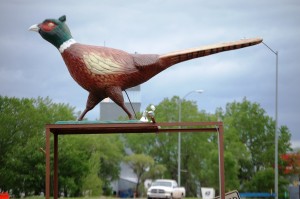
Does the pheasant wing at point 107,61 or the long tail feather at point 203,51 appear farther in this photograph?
the long tail feather at point 203,51

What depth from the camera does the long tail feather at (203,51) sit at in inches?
648

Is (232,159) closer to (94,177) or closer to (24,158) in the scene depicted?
(94,177)

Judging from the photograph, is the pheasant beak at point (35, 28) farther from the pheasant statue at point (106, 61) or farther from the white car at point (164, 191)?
the white car at point (164, 191)

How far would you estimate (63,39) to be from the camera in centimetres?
1669

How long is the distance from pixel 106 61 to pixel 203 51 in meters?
2.29

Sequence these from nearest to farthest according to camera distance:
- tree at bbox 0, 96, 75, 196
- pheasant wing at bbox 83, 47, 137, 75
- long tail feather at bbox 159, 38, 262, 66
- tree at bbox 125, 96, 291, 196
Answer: pheasant wing at bbox 83, 47, 137, 75
long tail feather at bbox 159, 38, 262, 66
tree at bbox 0, 96, 75, 196
tree at bbox 125, 96, 291, 196

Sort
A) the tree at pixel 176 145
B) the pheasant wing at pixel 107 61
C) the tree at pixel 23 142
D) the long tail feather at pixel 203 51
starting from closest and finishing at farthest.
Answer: the pheasant wing at pixel 107 61
the long tail feather at pixel 203 51
the tree at pixel 23 142
the tree at pixel 176 145

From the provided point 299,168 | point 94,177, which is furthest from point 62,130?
point 299,168

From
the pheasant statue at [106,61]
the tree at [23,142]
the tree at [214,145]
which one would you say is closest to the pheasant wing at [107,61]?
the pheasant statue at [106,61]

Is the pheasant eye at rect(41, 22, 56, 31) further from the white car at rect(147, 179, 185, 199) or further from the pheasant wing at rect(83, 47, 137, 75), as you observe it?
the white car at rect(147, 179, 185, 199)

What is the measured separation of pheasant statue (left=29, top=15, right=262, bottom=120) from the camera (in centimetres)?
1634

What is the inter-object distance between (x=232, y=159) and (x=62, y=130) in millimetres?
39871

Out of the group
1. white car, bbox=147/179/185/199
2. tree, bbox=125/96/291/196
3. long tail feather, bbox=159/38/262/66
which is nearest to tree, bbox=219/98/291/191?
tree, bbox=125/96/291/196

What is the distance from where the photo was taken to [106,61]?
1638 cm
